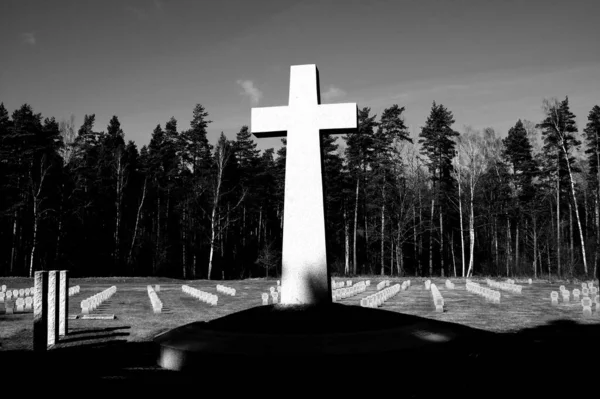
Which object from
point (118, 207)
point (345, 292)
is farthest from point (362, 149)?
point (345, 292)

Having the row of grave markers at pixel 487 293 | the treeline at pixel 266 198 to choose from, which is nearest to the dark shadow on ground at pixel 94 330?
the row of grave markers at pixel 487 293

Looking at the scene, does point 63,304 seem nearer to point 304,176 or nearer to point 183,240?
point 304,176

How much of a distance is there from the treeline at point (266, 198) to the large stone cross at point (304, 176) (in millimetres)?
25409

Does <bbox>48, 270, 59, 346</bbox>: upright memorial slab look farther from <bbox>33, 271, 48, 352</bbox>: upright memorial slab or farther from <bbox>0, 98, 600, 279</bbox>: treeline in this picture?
<bbox>0, 98, 600, 279</bbox>: treeline

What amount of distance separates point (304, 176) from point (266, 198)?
148 ft

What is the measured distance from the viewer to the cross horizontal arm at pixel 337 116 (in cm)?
729

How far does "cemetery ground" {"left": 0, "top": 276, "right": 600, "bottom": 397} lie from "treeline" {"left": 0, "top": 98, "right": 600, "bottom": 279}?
59.3ft

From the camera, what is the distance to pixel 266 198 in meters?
52.1

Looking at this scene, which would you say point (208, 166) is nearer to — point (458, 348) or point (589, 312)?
point (589, 312)

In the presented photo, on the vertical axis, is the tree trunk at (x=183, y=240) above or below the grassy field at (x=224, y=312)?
above

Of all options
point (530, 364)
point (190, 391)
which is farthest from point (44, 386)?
point (530, 364)

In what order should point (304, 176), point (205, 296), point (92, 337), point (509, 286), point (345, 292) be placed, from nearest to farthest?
point (304, 176) → point (92, 337) → point (205, 296) → point (345, 292) → point (509, 286)

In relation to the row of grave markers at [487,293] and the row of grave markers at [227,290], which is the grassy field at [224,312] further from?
the row of grave markers at [227,290]

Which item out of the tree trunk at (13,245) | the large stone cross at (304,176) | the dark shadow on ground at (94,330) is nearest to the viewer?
the large stone cross at (304,176)
